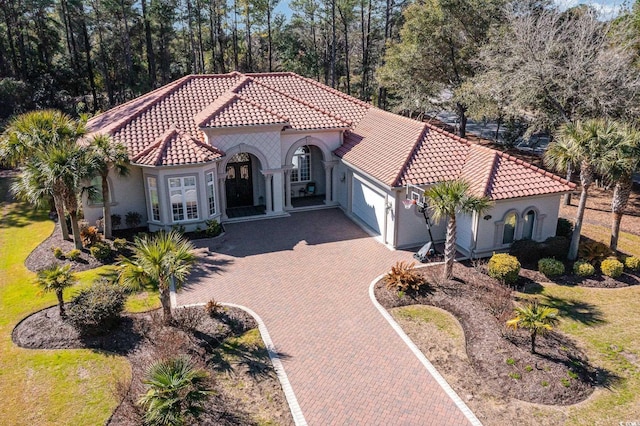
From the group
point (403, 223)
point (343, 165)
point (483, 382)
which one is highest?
point (343, 165)

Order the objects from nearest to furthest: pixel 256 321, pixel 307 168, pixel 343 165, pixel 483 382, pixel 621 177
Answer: pixel 483 382 < pixel 256 321 < pixel 621 177 < pixel 343 165 < pixel 307 168

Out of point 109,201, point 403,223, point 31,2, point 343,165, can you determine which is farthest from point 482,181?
point 31,2

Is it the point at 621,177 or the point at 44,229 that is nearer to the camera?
the point at 621,177

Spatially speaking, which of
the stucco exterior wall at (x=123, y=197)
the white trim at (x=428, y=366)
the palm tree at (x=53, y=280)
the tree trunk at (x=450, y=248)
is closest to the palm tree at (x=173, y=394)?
the palm tree at (x=53, y=280)

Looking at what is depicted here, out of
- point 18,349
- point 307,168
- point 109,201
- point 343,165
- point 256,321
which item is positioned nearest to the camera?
point 18,349

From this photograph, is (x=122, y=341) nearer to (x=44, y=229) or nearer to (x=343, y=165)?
(x=44, y=229)

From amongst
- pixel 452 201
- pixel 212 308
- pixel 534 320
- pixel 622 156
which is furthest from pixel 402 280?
pixel 622 156

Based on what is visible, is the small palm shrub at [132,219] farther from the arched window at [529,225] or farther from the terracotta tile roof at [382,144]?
the arched window at [529,225]

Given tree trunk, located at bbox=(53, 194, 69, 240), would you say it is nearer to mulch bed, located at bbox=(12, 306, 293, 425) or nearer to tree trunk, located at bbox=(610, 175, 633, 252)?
mulch bed, located at bbox=(12, 306, 293, 425)
